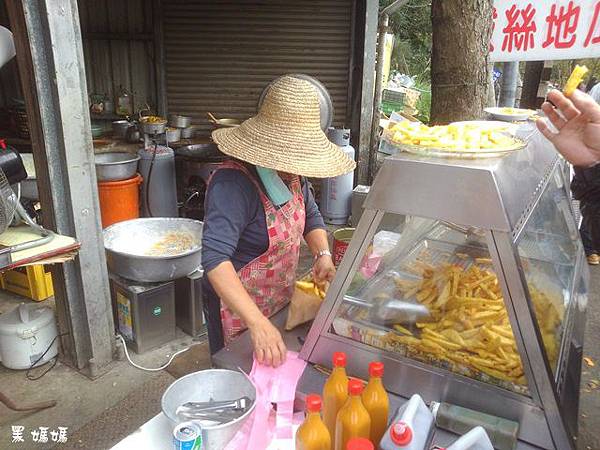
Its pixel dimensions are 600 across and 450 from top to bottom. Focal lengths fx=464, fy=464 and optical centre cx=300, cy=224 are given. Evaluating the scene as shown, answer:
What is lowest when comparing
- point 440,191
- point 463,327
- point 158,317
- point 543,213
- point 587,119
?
point 158,317

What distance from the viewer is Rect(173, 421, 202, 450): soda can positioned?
133 centimetres

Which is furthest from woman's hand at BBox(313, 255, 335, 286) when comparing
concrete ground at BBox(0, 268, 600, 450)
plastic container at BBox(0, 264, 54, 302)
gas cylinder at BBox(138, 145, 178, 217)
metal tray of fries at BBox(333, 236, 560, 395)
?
gas cylinder at BBox(138, 145, 178, 217)

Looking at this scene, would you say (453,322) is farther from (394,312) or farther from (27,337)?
(27,337)

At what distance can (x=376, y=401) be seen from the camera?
139 cm

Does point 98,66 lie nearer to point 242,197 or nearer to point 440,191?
point 242,197

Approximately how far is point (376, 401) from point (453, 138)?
1.00 m

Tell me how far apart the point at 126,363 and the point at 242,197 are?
8.37ft

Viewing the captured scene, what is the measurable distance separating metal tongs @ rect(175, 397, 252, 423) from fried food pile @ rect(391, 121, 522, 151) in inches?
43.3

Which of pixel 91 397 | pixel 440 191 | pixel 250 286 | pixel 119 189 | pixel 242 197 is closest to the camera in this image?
pixel 440 191

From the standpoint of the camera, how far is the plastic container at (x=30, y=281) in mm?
4660

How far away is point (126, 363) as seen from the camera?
12.9 ft

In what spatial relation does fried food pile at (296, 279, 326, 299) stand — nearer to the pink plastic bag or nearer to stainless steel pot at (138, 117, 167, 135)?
the pink plastic bag

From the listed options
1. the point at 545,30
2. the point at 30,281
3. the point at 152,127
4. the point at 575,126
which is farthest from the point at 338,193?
the point at 575,126

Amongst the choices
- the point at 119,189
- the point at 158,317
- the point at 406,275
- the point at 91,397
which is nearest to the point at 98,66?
the point at 119,189
